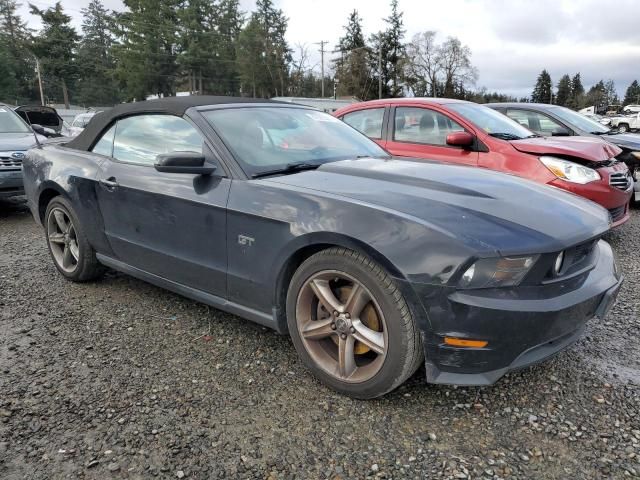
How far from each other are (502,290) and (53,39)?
6697 centimetres

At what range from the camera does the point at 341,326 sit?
2.32m

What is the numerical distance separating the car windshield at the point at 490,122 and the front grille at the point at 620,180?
988mm

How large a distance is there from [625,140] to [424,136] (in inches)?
136

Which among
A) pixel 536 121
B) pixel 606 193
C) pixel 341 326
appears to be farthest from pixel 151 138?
pixel 536 121

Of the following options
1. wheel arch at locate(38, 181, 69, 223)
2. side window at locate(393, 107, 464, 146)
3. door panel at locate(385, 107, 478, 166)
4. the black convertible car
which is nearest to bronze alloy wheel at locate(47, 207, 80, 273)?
wheel arch at locate(38, 181, 69, 223)

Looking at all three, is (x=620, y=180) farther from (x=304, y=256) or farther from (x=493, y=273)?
(x=304, y=256)

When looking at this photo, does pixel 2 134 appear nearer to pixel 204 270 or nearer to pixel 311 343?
pixel 204 270

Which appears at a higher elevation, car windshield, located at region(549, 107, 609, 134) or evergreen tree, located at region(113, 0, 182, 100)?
evergreen tree, located at region(113, 0, 182, 100)

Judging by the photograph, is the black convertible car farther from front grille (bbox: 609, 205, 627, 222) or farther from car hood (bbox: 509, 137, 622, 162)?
front grille (bbox: 609, 205, 627, 222)

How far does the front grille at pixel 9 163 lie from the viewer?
21.2 ft

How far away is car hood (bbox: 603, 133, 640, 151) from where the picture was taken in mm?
6625

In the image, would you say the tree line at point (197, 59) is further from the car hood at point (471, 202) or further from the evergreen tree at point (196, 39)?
the car hood at point (471, 202)

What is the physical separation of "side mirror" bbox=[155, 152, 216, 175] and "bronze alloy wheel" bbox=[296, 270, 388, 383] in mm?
926

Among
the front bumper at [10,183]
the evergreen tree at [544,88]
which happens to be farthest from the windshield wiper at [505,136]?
the evergreen tree at [544,88]
